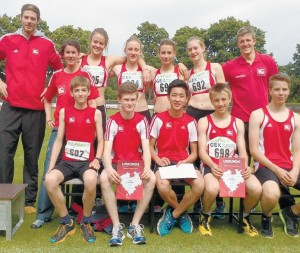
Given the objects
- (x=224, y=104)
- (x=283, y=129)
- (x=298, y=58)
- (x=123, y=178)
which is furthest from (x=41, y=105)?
(x=298, y=58)

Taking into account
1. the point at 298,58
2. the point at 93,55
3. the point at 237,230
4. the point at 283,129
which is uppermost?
the point at 298,58

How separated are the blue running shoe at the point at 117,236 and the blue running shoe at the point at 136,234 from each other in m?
0.08

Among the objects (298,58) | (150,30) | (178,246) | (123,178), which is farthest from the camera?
(298,58)

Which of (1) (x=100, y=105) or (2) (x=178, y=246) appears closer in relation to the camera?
(2) (x=178, y=246)

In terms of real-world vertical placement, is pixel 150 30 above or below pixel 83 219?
above

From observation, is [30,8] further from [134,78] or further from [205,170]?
[205,170]

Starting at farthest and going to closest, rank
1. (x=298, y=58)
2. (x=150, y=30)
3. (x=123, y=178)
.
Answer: (x=298, y=58)
(x=150, y=30)
(x=123, y=178)

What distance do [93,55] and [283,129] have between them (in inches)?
94.4

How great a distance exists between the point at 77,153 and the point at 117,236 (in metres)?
1.01

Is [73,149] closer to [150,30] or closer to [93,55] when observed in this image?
[93,55]

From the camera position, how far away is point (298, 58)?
68875mm

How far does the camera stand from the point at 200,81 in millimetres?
4820

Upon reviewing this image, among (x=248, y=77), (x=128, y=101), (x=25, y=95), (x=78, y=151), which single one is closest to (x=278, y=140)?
(x=248, y=77)

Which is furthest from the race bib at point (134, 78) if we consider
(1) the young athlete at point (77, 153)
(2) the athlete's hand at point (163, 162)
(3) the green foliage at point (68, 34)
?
(3) the green foliage at point (68, 34)
